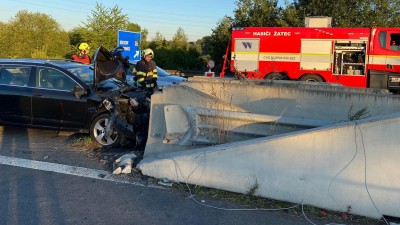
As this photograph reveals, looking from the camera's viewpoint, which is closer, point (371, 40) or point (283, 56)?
point (371, 40)

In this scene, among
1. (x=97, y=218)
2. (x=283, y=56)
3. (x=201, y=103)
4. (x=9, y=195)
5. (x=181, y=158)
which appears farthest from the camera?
(x=283, y=56)

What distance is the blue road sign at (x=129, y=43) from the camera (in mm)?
15844

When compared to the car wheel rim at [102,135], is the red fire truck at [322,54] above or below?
above

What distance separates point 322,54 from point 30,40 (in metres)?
28.7

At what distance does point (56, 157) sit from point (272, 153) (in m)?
3.54

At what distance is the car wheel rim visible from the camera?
6.82 meters

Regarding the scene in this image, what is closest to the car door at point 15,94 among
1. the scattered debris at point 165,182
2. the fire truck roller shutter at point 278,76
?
the scattered debris at point 165,182

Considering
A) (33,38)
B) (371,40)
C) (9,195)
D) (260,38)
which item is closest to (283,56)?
(260,38)

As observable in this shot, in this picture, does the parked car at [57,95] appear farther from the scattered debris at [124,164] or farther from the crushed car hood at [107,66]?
the scattered debris at [124,164]

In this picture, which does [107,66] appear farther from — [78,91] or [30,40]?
[30,40]

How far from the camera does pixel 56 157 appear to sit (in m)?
6.26

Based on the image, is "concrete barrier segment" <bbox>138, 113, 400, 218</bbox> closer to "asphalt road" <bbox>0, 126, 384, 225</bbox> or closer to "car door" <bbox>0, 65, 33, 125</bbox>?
"asphalt road" <bbox>0, 126, 384, 225</bbox>

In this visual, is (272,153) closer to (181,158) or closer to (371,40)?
(181,158)

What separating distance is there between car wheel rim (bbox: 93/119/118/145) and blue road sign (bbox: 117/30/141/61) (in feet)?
29.9
